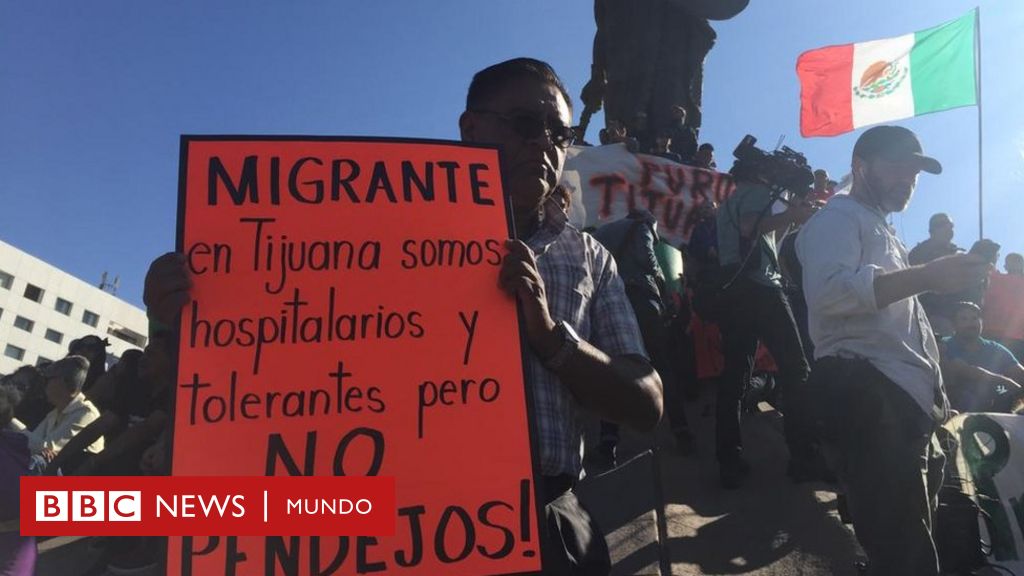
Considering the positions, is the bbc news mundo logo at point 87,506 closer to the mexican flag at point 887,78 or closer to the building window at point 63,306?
the mexican flag at point 887,78

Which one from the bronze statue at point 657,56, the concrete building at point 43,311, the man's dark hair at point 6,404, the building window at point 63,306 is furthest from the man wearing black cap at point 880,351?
the building window at point 63,306

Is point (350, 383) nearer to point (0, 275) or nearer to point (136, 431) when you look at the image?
point (136, 431)

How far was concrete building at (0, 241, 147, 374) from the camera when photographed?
164ft

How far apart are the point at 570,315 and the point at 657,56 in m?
13.9

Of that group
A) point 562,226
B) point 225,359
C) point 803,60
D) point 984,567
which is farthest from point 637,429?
point 803,60

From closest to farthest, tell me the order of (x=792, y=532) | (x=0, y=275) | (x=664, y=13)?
(x=792, y=532) → (x=664, y=13) → (x=0, y=275)

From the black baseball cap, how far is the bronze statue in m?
11.3

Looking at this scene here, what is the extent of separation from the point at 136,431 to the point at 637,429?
13.4 ft

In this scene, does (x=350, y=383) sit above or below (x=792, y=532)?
above

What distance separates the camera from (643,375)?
147 cm

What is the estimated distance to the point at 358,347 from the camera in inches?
49.1

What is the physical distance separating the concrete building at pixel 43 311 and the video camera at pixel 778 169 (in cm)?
5049

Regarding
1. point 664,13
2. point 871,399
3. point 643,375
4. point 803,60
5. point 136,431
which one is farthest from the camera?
point 664,13

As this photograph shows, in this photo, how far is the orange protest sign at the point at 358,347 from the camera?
1125 millimetres
